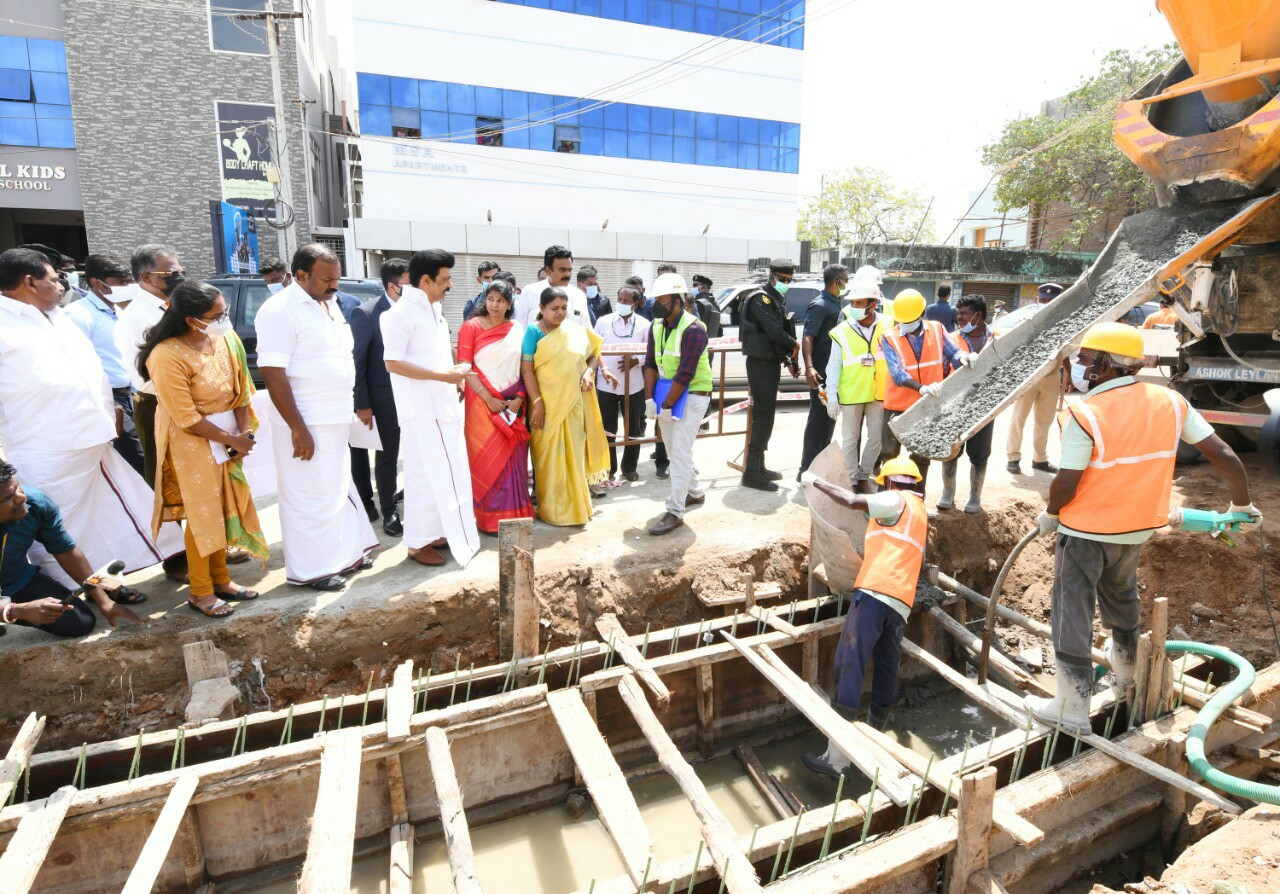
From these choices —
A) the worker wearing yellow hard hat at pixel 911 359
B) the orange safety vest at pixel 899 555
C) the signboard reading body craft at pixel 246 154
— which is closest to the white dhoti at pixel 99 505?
the orange safety vest at pixel 899 555

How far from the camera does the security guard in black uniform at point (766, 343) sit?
19.1 feet

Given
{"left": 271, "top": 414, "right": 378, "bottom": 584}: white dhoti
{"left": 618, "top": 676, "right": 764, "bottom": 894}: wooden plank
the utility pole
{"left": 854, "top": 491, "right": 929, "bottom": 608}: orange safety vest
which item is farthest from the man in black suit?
the utility pole

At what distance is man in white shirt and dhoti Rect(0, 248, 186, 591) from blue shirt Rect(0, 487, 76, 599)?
223mm

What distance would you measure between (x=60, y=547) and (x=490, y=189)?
18.7 meters

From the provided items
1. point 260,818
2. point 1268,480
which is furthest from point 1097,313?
point 260,818

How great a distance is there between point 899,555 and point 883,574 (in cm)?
14

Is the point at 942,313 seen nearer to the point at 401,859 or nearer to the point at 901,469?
the point at 901,469

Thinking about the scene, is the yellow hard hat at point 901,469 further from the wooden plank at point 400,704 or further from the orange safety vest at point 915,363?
the wooden plank at point 400,704

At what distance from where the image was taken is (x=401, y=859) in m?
3.36

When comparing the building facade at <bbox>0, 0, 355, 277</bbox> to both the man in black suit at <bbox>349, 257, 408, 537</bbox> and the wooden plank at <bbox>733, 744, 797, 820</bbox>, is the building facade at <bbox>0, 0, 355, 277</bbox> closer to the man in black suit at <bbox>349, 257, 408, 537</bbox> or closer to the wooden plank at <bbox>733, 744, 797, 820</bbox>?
the man in black suit at <bbox>349, 257, 408, 537</bbox>

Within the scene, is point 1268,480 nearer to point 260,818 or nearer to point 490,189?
point 260,818

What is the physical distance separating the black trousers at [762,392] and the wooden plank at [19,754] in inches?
190

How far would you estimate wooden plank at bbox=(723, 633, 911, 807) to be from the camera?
10.9 feet

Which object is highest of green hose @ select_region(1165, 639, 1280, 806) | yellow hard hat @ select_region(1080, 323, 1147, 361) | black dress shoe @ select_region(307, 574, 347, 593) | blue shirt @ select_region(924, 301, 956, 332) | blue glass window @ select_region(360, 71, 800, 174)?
blue glass window @ select_region(360, 71, 800, 174)
